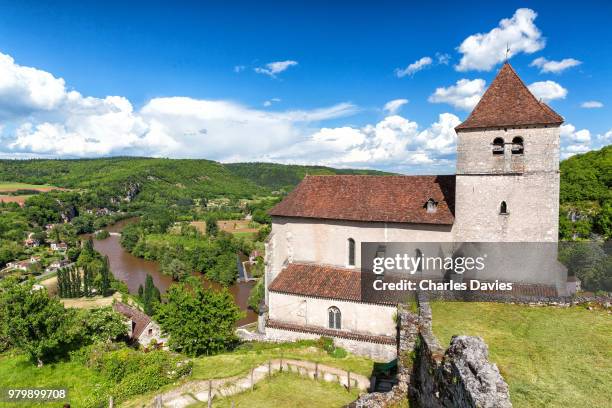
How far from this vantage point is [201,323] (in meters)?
25.5

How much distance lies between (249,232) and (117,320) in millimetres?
84615

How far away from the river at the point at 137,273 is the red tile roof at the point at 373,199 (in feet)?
88.9

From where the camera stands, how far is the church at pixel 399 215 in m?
22.1

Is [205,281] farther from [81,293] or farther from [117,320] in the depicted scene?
[117,320]

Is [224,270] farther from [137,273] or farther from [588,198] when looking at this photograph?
[588,198]

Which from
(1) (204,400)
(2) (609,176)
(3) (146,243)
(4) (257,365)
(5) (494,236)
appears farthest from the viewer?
(3) (146,243)

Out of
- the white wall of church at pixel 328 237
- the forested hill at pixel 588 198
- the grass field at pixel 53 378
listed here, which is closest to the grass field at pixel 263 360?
the grass field at pixel 53 378

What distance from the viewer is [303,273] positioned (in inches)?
1091

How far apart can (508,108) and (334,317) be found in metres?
17.0

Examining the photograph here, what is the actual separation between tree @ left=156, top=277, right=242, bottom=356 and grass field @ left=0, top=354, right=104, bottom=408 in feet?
17.7

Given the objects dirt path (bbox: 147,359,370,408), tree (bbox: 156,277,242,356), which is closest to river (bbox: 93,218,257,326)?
tree (bbox: 156,277,242,356)

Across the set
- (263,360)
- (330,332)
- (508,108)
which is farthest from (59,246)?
(508,108)

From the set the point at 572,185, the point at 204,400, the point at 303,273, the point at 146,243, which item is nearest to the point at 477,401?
the point at 204,400

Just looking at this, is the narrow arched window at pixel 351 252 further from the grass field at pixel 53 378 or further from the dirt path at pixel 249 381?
the grass field at pixel 53 378
